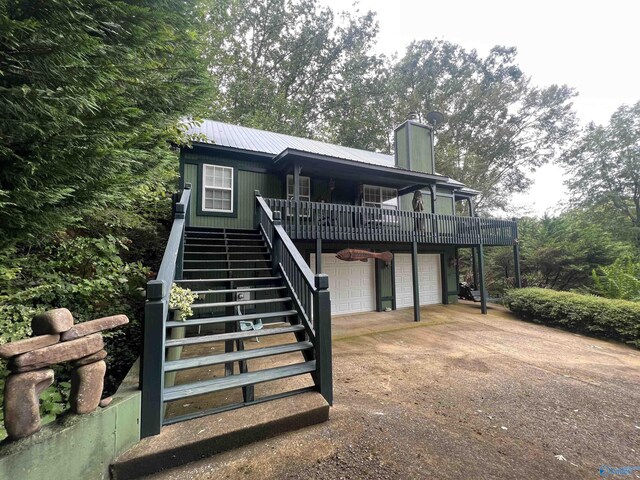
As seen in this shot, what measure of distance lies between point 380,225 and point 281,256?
4.30 metres

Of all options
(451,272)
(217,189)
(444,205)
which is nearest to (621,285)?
(451,272)

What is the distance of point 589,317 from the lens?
7.00 metres

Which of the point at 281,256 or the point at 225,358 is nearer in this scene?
the point at 225,358

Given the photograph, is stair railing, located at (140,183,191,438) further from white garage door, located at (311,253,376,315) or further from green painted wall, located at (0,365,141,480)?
white garage door, located at (311,253,376,315)

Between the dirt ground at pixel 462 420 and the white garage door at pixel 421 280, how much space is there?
420cm

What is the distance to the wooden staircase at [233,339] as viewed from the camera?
2404 millimetres

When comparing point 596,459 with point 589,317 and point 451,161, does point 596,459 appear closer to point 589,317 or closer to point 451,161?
point 589,317

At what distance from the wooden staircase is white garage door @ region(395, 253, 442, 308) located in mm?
4888

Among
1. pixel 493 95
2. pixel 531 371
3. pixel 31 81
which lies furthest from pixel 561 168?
pixel 31 81

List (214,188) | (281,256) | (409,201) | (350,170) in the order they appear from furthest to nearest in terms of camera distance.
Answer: (409,201), (350,170), (214,188), (281,256)

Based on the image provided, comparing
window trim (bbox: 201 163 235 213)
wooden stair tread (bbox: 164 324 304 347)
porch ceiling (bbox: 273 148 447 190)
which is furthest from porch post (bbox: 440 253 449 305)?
wooden stair tread (bbox: 164 324 304 347)

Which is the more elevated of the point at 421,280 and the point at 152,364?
the point at 152,364

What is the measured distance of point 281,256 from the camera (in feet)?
14.5

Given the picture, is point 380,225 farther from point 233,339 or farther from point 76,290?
point 76,290
